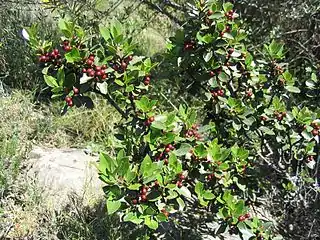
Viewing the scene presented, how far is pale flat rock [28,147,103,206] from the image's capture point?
3.13 m

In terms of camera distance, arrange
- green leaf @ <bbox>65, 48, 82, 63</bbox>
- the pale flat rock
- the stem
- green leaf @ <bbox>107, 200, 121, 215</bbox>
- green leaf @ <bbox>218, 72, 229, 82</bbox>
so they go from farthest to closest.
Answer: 1. the pale flat rock
2. green leaf @ <bbox>218, 72, 229, 82</bbox>
3. the stem
4. green leaf @ <bbox>65, 48, 82, 63</bbox>
5. green leaf @ <bbox>107, 200, 121, 215</bbox>

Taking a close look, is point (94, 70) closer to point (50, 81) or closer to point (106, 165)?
point (50, 81)

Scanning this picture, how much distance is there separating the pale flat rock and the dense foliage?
0.74 meters

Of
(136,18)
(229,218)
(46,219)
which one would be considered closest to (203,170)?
(229,218)

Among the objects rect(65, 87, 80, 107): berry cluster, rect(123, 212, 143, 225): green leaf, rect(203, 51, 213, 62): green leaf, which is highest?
rect(203, 51, 213, 62): green leaf

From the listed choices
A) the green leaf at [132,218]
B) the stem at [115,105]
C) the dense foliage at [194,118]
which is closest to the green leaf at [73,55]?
the dense foliage at [194,118]

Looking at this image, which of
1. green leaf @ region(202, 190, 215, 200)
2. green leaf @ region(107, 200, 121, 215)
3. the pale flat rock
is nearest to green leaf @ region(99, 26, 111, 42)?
green leaf @ region(107, 200, 121, 215)

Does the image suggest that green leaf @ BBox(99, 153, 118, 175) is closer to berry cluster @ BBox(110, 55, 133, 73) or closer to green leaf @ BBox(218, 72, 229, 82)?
berry cluster @ BBox(110, 55, 133, 73)

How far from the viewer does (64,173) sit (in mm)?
3375

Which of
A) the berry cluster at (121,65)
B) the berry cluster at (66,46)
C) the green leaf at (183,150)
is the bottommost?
the green leaf at (183,150)

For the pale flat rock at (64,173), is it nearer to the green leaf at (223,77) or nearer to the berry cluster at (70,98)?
the berry cluster at (70,98)

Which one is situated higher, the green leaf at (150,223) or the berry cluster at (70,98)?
the berry cluster at (70,98)

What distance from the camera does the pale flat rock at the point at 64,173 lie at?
3133mm

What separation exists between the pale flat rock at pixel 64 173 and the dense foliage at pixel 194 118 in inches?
28.9
